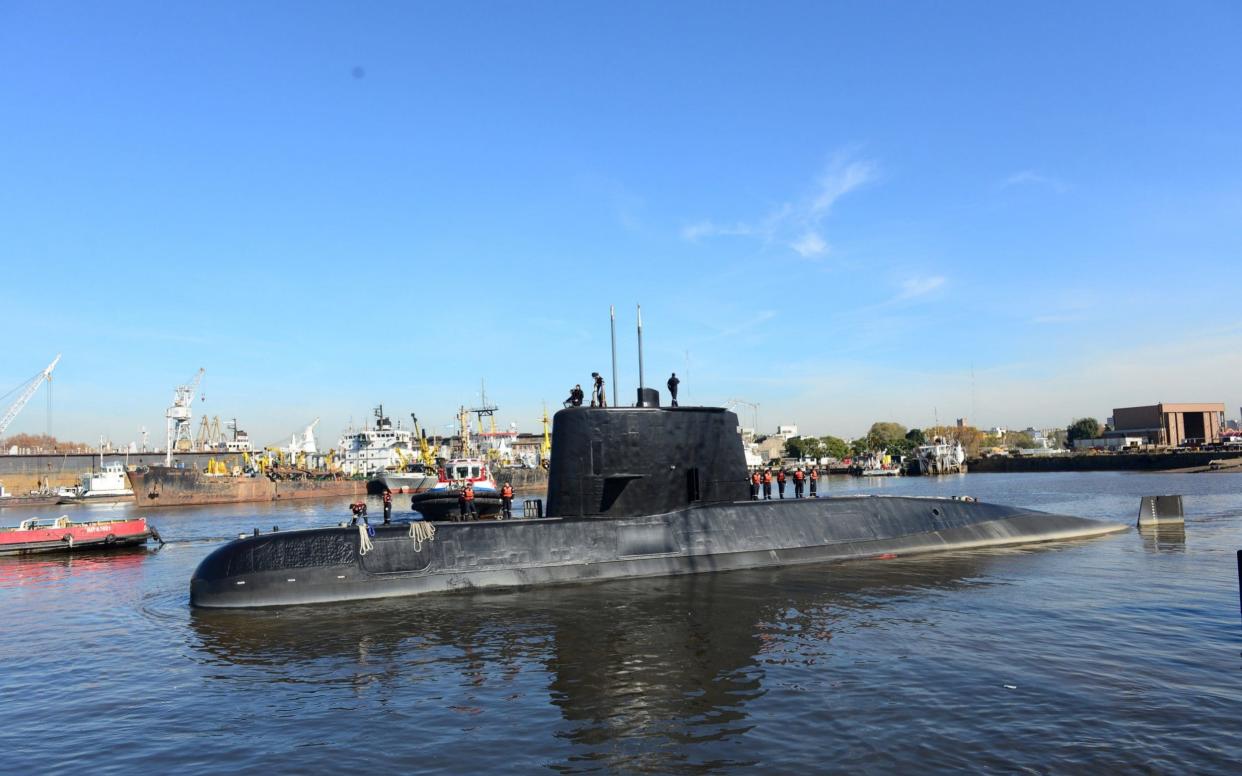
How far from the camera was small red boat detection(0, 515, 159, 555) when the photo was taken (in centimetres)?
2836

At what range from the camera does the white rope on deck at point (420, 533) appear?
16.9 m

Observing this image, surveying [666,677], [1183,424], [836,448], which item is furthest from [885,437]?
[666,677]

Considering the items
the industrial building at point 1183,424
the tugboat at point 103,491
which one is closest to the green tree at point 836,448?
the industrial building at point 1183,424

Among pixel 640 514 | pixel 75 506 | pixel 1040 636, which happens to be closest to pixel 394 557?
pixel 640 514

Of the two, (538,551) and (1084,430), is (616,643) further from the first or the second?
(1084,430)

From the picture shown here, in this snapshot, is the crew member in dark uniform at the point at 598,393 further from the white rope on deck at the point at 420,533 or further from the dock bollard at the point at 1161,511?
the dock bollard at the point at 1161,511

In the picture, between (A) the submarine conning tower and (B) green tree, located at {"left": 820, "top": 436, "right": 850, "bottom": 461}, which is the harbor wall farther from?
(A) the submarine conning tower

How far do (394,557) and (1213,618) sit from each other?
14697 mm

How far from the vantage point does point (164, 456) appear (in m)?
91.6

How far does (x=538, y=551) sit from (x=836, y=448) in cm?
13335

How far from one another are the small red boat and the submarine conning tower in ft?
65.5

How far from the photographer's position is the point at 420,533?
16953mm

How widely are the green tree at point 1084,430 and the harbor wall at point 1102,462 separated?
53.1m

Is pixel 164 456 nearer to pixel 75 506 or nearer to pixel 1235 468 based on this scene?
pixel 75 506
